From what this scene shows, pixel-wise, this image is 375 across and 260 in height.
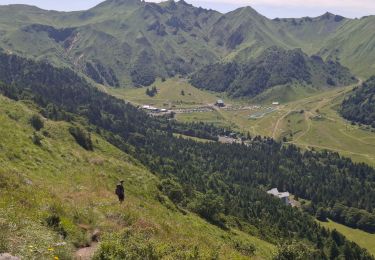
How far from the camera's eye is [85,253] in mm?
30250

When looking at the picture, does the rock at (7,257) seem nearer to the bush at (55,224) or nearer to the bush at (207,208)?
the bush at (55,224)

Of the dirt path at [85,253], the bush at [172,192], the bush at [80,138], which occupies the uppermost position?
the dirt path at [85,253]

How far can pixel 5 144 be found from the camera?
68500mm

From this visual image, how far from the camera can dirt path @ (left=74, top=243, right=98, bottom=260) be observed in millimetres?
28438

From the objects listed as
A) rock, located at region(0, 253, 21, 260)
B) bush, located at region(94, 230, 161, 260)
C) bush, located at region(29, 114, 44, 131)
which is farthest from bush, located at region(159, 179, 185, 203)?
rock, located at region(0, 253, 21, 260)

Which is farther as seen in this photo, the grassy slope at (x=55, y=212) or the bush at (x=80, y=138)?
the bush at (x=80, y=138)

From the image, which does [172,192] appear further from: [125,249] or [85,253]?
[125,249]

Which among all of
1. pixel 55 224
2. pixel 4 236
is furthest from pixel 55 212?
pixel 4 236

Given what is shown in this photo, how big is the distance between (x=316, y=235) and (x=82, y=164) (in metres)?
128

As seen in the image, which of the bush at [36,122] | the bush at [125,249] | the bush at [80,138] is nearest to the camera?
the bush at [125,249]

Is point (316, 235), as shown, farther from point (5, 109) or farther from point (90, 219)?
point (90, 219)

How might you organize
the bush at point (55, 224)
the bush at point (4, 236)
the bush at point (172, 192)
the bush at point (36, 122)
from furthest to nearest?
the bush at point (36, 122), the bush at point (172, 192), the bush at point (55, 224), the bush at point (4, 236)

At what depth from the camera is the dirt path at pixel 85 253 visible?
93.3ft

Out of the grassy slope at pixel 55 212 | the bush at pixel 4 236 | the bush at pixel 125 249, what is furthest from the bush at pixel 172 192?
the bush at pixel 4 236
